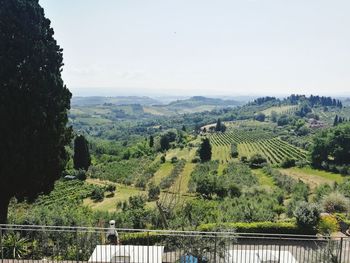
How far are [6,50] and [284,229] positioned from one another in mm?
16633

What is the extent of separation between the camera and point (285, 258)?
12977 mm

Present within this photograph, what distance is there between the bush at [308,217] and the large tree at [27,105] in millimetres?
12934

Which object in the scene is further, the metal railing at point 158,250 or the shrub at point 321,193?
the shrub at point 321,193

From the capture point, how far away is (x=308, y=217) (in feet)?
69.7

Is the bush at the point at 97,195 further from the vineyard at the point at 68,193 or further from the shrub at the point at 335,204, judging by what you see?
the shrub at the point at 335,204

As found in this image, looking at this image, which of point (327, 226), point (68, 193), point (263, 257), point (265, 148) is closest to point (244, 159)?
point (265, 148)

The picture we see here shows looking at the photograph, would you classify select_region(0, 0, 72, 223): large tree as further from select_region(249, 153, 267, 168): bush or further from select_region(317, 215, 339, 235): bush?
select_region(249, 153, 267, 168): bush

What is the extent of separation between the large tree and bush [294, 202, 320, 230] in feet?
42.4

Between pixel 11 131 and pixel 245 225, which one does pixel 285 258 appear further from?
pixel 11 131

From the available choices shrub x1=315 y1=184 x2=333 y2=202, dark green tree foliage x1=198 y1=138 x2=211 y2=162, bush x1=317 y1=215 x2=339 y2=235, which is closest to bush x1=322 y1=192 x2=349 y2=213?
shrub x1=315 y1=184 x2=333 y2=202

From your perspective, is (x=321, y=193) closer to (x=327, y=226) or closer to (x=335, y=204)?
(x=335, y=204)

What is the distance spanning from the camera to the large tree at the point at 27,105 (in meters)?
17.2

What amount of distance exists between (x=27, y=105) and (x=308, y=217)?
15321 millimetres

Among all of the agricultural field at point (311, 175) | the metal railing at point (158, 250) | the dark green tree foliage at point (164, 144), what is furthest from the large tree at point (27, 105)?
the dark green tree foliage at point (164, 144)
